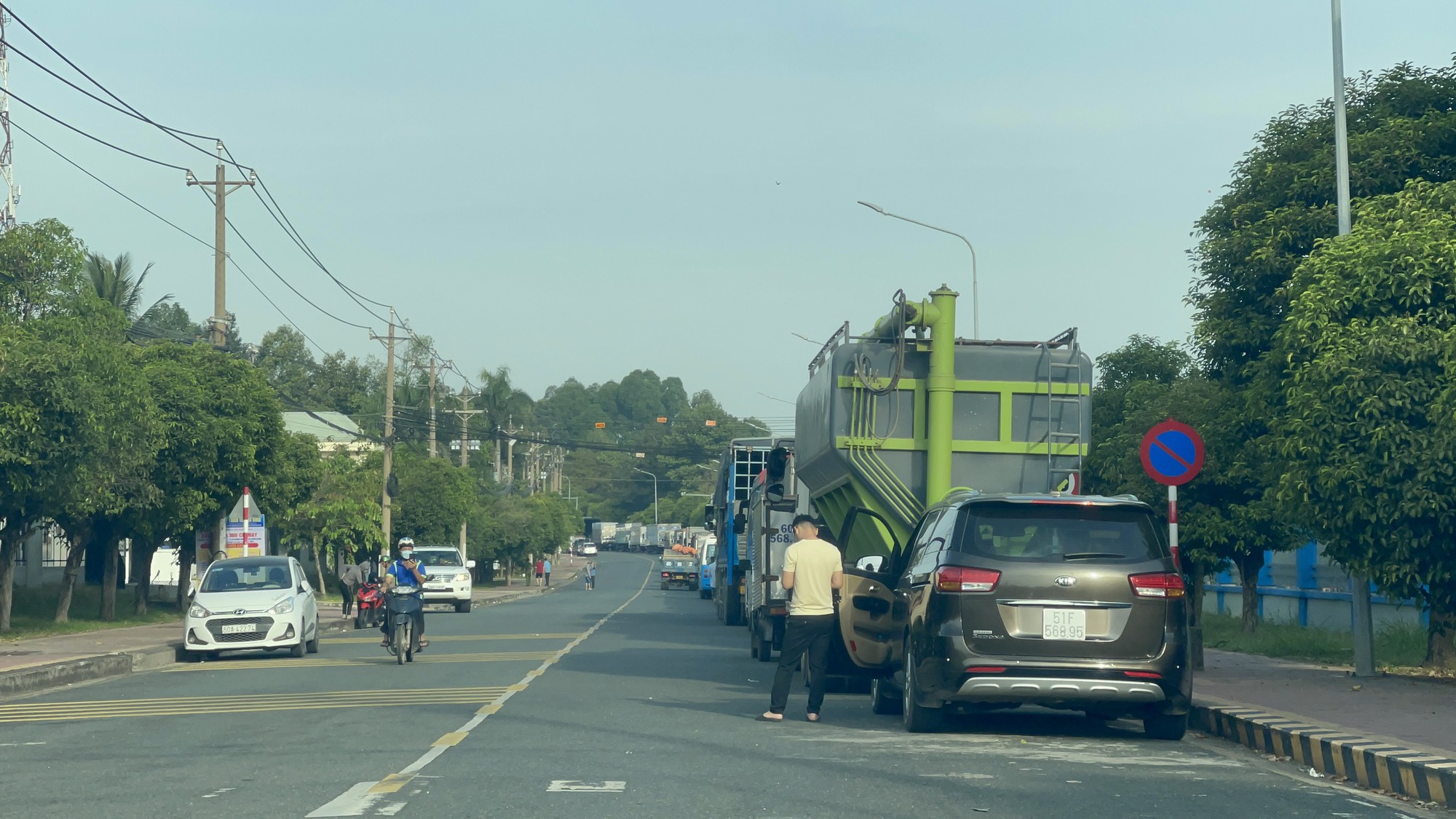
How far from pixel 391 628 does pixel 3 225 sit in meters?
11.9

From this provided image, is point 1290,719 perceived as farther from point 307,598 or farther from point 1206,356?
point 307,598

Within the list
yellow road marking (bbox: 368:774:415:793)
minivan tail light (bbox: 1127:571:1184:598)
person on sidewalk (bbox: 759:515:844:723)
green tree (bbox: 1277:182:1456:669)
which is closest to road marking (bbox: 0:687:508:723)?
person on sidewalk (bbox: 759:515:844:723)

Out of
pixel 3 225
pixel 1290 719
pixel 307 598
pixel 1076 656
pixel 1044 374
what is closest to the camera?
pixel 1076 656

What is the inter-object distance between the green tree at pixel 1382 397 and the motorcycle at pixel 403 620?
11.0m

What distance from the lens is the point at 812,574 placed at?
1306cm

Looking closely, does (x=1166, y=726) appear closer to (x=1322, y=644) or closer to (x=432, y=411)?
(x=1322, y=644)

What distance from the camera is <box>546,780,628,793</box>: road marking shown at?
880cm

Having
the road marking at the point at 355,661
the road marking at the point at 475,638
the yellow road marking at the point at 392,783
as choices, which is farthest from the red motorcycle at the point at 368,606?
the yellow road marking at the point at 392,783

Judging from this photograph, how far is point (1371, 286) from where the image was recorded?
15250 millimetres

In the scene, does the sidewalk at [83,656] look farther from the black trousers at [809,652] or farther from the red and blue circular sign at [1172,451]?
the red and blue circular sign at [1172,451]

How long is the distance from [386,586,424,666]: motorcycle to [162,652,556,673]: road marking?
0.98 feet

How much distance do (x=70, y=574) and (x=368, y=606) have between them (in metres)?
6.11

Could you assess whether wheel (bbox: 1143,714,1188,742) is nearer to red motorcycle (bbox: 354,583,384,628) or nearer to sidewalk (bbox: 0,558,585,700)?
sidewalk (bbox: 0,558,585,700)

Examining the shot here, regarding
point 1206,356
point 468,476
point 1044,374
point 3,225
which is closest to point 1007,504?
point 1044,374
